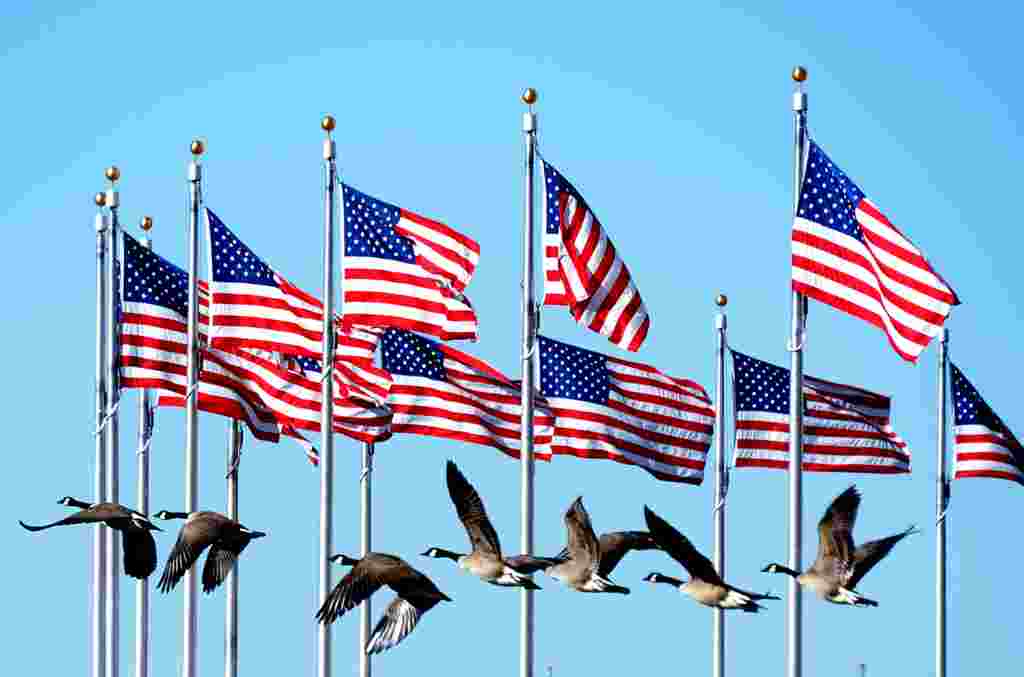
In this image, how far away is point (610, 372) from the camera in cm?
6581

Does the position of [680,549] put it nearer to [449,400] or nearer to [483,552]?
[483,552]

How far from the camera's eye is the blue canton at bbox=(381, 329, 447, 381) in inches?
2584

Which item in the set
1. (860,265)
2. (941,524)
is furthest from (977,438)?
(860,265)

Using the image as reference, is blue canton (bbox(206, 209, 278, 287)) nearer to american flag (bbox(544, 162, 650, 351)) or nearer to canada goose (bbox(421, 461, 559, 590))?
american flag (bbox(544, 162, 650, 351))

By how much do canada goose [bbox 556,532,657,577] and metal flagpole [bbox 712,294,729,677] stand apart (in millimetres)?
4556

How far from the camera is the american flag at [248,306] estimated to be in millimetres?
66125

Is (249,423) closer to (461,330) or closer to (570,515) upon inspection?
(461,330)

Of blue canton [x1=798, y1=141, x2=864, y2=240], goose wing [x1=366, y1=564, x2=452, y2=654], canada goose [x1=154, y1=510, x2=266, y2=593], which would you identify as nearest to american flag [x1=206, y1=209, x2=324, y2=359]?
canada goose [x1=154, y1=510, x2=266, y2=593]

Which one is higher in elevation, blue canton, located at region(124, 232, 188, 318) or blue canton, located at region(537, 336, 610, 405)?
blue canton, located at region(124, 232, 188, 318)

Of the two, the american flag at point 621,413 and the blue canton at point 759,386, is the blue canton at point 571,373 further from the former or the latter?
the blue canton at point 759,386

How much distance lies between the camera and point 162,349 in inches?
2682

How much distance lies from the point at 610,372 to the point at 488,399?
2.31 metres

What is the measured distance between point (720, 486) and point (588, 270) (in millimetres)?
7830

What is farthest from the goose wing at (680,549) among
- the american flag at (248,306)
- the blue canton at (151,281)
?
the blue canton at (151,281)
